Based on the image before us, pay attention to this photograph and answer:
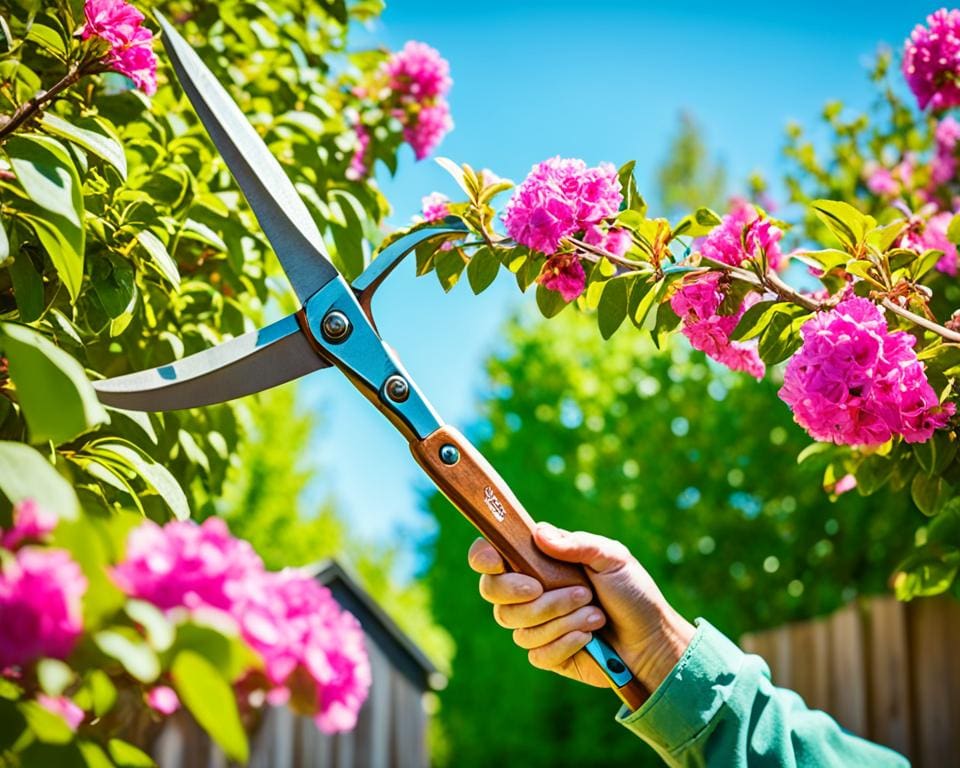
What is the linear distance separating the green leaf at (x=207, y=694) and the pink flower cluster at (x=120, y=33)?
0.89m

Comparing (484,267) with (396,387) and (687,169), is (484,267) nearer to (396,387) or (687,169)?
(396,387)

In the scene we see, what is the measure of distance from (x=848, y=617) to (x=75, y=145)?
523 cm

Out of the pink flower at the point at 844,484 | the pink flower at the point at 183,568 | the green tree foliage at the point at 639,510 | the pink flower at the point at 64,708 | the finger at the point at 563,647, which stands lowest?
the pink flower at the point at 64,708

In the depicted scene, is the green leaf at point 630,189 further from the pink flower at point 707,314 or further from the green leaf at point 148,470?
the green leaf at point 148,470

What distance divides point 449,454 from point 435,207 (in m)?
0.45

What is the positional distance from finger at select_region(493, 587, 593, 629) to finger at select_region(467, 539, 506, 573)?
51 mm

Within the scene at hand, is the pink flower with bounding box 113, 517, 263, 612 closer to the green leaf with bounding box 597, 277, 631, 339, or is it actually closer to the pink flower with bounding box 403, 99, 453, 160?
Answer: the green leaf with bounding box 597, 277, 631, 339

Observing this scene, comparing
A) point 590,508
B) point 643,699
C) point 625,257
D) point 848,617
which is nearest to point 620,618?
A: point 643,699

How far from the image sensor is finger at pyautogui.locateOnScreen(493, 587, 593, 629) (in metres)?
1.19

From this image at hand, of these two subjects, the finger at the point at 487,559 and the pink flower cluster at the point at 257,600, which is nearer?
the pink flower cluster at the point at 257,600

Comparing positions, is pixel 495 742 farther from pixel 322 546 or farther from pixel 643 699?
pixel 643 699

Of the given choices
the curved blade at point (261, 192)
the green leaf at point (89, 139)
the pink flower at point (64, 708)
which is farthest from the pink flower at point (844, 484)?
the pink flower at point (64, 708)

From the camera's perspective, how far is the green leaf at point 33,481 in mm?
638

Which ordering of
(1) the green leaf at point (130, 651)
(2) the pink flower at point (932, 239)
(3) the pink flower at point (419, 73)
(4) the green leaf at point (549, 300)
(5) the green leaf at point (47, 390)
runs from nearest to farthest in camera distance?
(1) the green leaf at point (130, 651) < (5) the green leaf at point (47, 390) < (4) the green leaf at point (549, 300) < (2) the pink flower at point (932, 239) < (3) the pink flower at point (419, 73)
